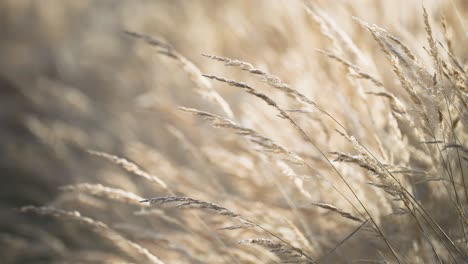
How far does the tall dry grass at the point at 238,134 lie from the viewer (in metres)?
1.33

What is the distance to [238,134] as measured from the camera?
131cm

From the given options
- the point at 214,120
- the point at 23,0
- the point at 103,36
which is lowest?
the point at 214,120

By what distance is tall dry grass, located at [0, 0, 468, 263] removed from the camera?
133 centimetres

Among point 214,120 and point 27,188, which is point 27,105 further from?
point 214,120

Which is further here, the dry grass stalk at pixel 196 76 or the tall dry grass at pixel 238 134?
the dry grass stalk at pixel 196 76

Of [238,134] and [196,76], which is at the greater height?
[196,76]

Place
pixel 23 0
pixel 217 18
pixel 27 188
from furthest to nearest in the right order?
pixel 23 0
pixel 217 18
pixel 27 188

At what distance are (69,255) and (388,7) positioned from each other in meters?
1.77

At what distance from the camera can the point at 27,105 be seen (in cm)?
514

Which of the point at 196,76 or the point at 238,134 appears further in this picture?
the point at 196,76

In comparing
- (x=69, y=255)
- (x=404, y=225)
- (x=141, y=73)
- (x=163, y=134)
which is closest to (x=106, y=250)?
(x=69, y=255)

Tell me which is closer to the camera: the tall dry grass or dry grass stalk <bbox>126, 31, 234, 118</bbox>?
the tall dry grass

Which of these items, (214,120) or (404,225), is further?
(404,225)

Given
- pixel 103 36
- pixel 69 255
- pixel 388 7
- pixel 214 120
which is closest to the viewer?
pixel 214 120
